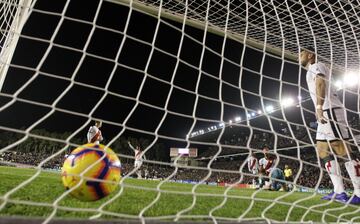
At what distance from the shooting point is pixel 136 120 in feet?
153

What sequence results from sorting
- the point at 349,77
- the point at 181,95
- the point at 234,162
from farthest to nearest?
the point at 234,162
the point at 181,95
the point at 349,77

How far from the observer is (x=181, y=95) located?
112 feet

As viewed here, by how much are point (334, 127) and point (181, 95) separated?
30128 mm

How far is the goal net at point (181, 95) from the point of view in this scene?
2.41 meters

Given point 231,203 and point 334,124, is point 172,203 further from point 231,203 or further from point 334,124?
point 334,124

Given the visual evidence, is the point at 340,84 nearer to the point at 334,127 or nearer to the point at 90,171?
the point at 334,127

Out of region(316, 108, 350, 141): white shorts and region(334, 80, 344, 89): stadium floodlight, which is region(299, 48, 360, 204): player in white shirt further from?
region(334, 80, 344, 89): stadium floodlight

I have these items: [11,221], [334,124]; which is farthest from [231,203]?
[11,221]

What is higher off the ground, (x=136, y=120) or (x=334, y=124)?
(x=334, y=124)

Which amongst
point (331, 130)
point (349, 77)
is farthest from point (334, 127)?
point (349, 77)

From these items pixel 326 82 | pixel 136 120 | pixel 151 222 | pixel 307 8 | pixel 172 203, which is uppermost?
pixel 307 8

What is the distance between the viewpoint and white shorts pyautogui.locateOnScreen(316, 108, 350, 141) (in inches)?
155

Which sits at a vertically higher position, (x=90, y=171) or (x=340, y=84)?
(x=340, y=84)

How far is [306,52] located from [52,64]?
43.4 metres
